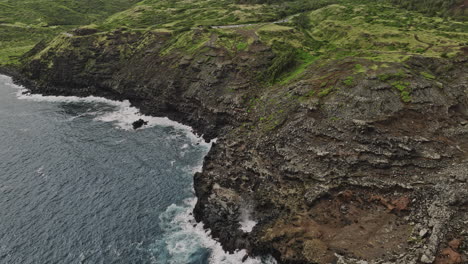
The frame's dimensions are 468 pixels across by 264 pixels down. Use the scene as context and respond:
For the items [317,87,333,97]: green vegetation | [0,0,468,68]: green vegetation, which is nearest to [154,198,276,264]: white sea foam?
[317,87,333,97]: green vegetation

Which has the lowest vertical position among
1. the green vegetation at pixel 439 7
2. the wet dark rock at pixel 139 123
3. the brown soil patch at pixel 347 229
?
the wet dark rock at pixel 139 123

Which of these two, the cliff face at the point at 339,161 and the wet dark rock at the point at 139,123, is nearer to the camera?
the cliff face at the point at 339,161

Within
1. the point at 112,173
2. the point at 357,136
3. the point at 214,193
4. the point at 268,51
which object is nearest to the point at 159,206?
the point at 214,193

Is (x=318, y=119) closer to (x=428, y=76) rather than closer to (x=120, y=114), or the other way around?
(x=428, y=76)

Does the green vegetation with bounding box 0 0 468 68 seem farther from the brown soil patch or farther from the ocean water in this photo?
the brown soil patch

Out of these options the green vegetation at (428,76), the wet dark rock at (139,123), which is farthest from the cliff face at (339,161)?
the wet dark rock at (139,123)

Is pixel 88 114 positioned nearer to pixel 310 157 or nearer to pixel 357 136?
pixel 310 157

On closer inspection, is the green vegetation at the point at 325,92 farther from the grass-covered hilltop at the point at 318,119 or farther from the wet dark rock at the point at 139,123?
the wet dark rock at the point at 139,123
